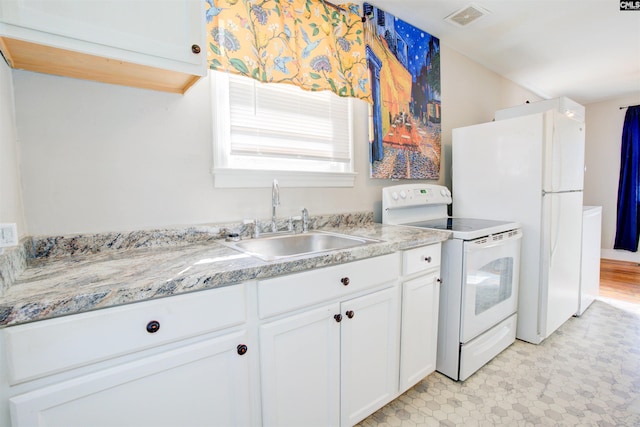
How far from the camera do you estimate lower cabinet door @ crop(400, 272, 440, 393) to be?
1.53 metres

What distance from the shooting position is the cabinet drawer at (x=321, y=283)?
1.04 metres

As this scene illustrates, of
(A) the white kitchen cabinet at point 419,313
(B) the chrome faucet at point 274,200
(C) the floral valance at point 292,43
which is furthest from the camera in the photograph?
(B) the chrome faucet at point 274,200

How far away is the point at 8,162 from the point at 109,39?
52 cm

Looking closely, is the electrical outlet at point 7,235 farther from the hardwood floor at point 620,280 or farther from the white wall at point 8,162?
the hardwood floor at point 620,280

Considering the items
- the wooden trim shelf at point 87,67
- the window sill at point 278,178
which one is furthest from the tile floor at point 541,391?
the wooden trim shelf at point 87,67

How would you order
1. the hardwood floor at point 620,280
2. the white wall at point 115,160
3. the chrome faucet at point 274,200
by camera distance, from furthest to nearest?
the hardwood floor at point 620,280 < the chrome faucet at point 274,200 < the white wall at point 115,160

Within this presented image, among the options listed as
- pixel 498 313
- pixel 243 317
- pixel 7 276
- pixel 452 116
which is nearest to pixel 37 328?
pixel 7 276

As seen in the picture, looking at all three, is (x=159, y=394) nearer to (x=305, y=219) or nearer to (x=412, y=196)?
(x=305, y=219)

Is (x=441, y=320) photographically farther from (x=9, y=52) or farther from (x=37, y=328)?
(x=9, y=52)

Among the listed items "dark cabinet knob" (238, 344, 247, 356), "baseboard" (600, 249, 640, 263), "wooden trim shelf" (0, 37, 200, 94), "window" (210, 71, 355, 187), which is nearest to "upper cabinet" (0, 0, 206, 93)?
"wooden trim shelf" (0, 37, 200, 94)

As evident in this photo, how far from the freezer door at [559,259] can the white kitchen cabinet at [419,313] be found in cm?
107

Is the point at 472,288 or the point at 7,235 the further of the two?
the point at 472,288

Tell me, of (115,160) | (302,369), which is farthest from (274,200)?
(302,369)

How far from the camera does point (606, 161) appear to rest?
4.75 m
